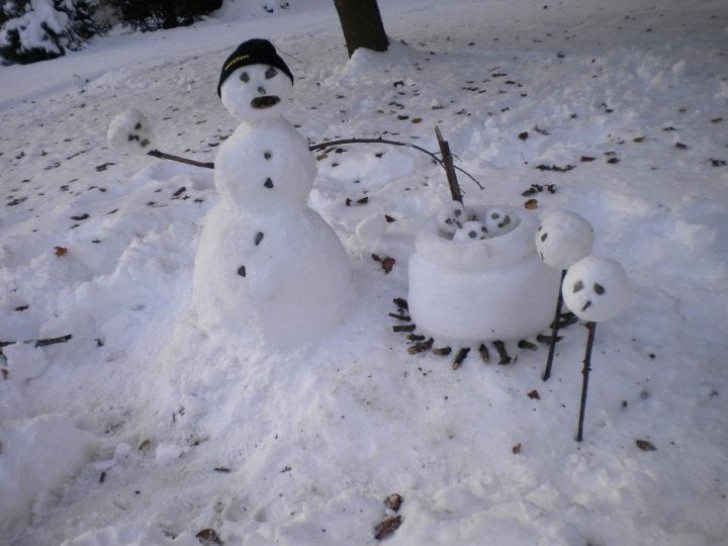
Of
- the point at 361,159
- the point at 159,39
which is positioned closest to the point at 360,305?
the point at 361,159

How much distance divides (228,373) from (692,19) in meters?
7.35

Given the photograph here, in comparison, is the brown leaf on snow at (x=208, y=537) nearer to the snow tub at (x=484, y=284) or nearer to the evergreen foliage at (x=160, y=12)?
the snow tub at (x=484, y=284)

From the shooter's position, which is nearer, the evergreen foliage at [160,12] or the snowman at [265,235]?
the snowman at [265,235]

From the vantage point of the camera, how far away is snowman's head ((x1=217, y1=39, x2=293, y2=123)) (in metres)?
2.13

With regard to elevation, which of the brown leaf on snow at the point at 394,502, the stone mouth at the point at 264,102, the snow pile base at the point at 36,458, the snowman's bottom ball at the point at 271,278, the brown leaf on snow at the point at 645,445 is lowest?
the brown leaf on snow at the point at 645,445

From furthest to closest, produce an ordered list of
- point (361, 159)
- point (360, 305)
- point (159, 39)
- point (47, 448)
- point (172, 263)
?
point (159, 39) → point (361, 159) → point (172, 263) → point (360, 305) → point (47, 448)

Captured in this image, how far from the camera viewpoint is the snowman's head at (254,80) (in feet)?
6.99

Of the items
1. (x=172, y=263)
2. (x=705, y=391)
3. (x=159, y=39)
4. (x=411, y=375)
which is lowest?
(x=705, y=391)

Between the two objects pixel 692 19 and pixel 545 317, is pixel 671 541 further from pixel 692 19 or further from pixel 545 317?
pixel 692 19

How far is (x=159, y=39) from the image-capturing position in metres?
12.5

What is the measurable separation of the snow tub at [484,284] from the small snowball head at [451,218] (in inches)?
1.1

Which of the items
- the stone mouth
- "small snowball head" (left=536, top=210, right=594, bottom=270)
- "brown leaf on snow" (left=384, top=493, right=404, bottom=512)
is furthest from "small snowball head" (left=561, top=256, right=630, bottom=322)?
the stone mouth

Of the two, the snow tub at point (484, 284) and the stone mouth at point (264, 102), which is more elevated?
the stone mouth at point (264, 102)

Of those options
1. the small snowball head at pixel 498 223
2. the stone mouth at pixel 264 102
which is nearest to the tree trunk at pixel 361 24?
the stone mouth at pixel 264 102
